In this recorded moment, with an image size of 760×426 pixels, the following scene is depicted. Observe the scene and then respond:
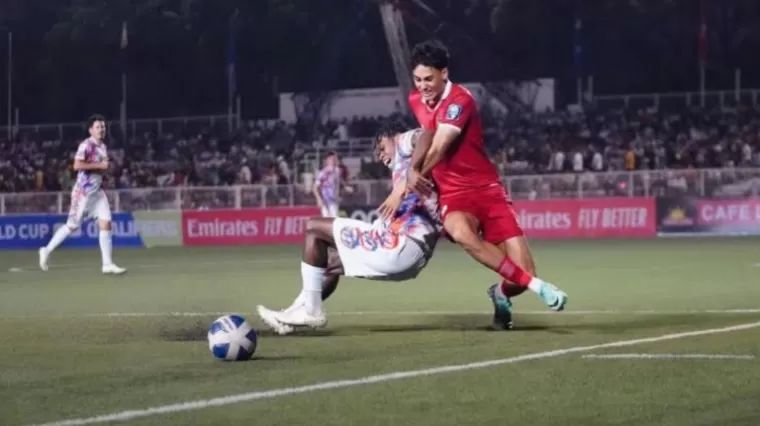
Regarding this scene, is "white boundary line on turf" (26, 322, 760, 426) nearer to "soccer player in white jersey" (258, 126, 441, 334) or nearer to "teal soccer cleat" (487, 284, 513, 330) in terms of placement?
"teal soccer cleat" (487, 284, 513, 330)

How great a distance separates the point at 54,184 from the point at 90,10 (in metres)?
18.5

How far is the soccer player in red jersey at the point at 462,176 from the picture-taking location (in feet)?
37.3

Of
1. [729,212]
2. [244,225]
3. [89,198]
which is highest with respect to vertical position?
[89,198]

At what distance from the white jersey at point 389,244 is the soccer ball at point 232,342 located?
1.59m

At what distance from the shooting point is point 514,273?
11367 millimetres

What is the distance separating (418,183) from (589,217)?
25217 millimetres

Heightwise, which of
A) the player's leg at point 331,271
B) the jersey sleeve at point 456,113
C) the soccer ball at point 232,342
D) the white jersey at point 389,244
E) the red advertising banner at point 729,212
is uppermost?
the jersey sleeve at point 456,113

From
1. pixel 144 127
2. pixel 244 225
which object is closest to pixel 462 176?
pixel 244 225

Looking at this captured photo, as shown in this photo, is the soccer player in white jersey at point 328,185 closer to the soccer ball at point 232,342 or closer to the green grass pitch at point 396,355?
the green grass pitch at point 396,355

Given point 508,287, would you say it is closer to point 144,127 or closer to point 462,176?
point 462,176

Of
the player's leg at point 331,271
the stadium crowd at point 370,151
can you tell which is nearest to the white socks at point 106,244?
the player's leg at point 331,271

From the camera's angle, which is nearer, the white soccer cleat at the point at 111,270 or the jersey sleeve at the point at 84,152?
the jersey sleeve at the point at 84,152

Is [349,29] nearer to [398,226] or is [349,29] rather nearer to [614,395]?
[398,226]

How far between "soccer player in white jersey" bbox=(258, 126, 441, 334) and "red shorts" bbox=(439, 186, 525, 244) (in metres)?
0.15
